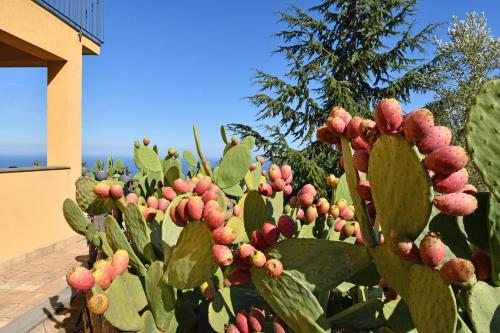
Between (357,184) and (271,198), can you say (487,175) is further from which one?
(271,198)

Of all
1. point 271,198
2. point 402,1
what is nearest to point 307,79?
point 402,1

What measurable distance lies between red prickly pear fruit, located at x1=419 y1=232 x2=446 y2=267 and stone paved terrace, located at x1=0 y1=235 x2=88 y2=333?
10.2 ft

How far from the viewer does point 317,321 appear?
0.88 m

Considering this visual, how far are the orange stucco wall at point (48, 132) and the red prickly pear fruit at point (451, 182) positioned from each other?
5410mm

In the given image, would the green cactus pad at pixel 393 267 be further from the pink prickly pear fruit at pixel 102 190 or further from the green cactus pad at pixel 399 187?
the pink prickly pear fruit at pixel 102 190

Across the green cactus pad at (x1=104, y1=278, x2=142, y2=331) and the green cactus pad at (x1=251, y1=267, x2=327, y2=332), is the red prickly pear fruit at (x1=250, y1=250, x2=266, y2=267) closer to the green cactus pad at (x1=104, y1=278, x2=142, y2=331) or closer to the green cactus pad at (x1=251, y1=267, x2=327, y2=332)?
the green cactus pad at (x1=251, y1=267, x2=327, y2=332)

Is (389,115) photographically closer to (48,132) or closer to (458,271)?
(458,271)

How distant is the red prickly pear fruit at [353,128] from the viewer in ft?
2.90

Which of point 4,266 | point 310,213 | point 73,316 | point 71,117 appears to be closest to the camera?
point 310,213

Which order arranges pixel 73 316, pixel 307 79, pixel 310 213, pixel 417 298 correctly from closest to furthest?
pixel 417 298
pixel 310 213
pixel 73 316
pixel 307 79

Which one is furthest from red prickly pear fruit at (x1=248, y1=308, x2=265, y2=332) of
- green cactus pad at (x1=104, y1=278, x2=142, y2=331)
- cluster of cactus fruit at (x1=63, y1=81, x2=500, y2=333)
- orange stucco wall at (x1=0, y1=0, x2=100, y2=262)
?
orange stucco wall at (x1=0, y1=0, x2=100, y2=262)

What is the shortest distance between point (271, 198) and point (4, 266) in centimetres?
472

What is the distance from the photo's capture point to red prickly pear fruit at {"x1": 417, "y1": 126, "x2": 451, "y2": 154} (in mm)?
669

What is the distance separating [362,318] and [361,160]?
41cm
